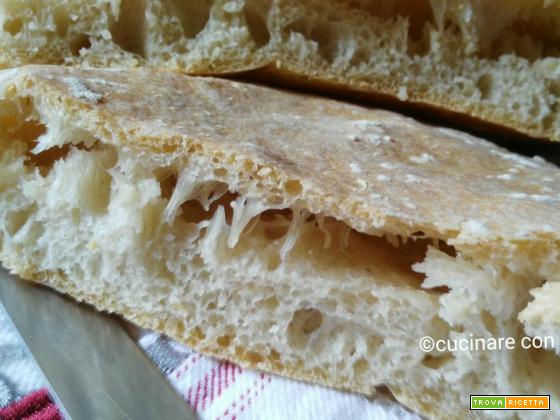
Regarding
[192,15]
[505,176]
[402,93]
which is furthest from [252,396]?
[192,15]

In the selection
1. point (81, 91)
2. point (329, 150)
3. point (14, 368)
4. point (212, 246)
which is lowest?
point (14, 368)

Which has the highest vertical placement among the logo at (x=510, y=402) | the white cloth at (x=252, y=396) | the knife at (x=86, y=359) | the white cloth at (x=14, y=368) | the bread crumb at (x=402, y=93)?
the bread crumb at (x=402, y=93)

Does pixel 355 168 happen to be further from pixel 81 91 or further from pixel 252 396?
pixel 81 91

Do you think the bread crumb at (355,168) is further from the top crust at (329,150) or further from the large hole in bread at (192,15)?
the large hole in bread at (192,15)

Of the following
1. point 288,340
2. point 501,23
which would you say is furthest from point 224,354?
A: point 501,23

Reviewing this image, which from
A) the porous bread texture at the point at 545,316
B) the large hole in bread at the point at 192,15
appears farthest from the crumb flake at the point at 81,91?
the porous bread texture at the point at 545,316

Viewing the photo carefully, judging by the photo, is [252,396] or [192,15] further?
[192,15]
